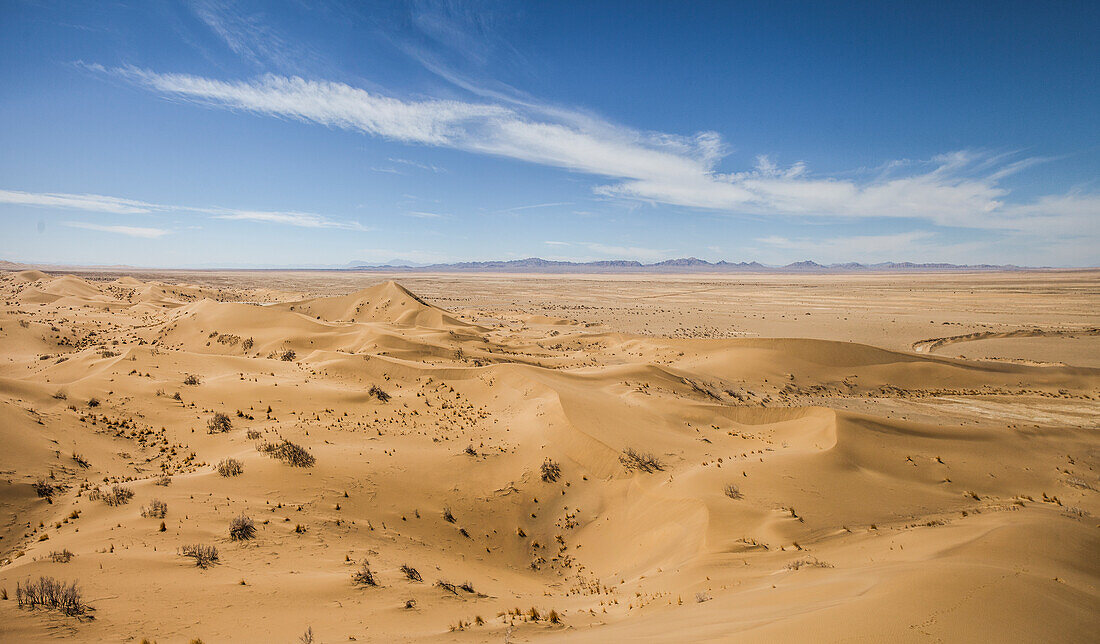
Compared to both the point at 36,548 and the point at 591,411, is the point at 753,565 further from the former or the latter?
the point at 36,548

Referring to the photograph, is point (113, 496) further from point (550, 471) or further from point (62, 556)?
point (550, 471)

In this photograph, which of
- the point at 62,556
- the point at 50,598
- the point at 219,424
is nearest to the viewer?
the point at 50,598

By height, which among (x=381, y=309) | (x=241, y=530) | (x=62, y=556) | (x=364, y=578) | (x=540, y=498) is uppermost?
(x=381, y=309)

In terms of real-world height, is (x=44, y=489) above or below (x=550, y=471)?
above

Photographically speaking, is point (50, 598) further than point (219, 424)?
No

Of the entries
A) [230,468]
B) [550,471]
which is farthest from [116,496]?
[550,471]

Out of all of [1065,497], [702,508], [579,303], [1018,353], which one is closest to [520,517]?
[702,508]

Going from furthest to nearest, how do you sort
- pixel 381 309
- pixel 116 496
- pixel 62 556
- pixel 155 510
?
1. pixel 381 309
2. pixel 116 496
3. pixel 155 510
4. pixel 62 556
